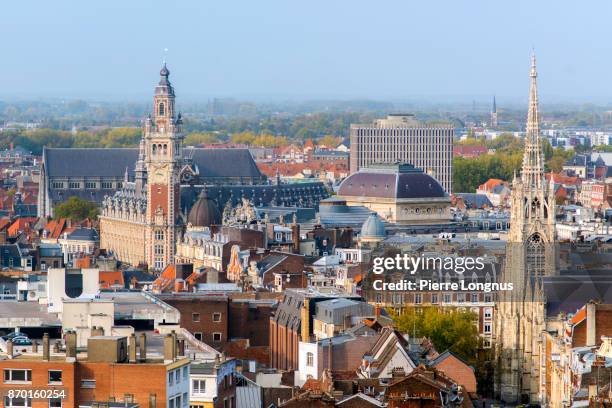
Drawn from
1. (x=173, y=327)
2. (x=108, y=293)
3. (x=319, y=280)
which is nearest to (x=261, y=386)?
(x=173, y=327)

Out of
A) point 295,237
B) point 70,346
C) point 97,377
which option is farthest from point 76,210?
point 97,377

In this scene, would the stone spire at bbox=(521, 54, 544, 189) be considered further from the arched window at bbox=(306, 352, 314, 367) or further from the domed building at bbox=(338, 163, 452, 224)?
the domed building at bbox=(338, 163, 452, 224)

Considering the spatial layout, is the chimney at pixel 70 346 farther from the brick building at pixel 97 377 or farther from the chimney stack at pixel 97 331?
the chimney stack at pixel 97 331

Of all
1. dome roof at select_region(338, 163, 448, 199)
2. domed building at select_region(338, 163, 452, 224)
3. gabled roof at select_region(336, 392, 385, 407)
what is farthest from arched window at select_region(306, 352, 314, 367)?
dome roof at select_region(338, 163, 448, 199)

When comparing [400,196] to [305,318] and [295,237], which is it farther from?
[305,318]

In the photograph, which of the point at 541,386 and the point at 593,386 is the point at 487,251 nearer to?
the point at 541,386

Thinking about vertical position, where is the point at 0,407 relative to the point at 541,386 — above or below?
above

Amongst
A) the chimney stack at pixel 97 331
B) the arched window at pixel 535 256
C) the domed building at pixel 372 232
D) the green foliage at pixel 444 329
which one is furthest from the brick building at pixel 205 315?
the domed building at pixel 372 232

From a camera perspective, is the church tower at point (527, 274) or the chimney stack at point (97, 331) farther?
the church tower at point (527, 274)
